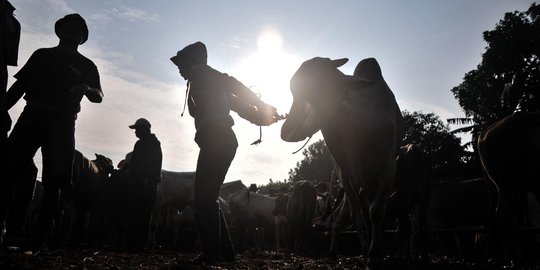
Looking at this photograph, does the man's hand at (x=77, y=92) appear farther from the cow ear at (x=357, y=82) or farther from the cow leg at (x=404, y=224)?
the cow leg at (x=404, y=224)

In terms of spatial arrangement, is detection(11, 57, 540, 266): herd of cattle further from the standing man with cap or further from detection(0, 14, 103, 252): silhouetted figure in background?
detection(0, 14, 103, 252): silhouetted figure in background

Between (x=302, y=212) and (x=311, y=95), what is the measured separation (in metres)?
8.80

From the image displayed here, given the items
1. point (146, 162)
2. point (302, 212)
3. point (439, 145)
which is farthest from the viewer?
point (439, 145)

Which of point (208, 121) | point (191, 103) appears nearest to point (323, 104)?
point (208, 121)

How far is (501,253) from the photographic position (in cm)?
632

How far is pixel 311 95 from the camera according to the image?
16.2 feet

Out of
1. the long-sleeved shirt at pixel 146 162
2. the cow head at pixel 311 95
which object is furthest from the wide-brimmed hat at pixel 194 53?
the long-sleeved shirt at pixel 146 162

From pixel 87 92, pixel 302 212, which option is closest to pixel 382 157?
pixel 87 92

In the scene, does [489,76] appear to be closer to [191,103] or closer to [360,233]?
[360,233]

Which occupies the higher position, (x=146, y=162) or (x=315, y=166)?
(x=315, y=166)

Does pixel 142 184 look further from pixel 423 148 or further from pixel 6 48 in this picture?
pixel 423 148

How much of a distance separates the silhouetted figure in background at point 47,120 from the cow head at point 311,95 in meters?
2.49

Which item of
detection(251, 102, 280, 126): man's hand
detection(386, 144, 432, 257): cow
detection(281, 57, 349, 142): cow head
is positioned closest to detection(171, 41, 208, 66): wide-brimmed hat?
detection(251, 102, 280, 126): man's hand

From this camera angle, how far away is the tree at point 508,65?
2912cm
